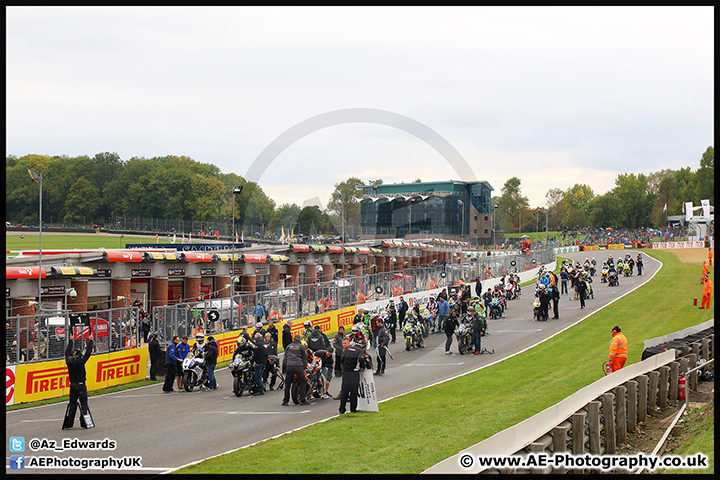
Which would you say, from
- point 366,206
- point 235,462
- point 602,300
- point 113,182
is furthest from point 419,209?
point 235,462

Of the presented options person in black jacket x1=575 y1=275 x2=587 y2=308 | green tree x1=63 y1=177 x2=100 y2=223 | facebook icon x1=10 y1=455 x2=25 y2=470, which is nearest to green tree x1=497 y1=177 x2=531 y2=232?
green tree x1=63 y1=177 x2=100 y2=223

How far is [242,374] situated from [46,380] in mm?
5836

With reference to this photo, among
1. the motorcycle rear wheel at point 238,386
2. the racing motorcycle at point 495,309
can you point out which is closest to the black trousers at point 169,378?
the motorcycle rear wheel at point 238,386

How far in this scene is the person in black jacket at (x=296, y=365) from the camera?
1644 cm

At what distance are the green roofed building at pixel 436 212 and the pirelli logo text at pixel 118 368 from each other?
90.0 meters

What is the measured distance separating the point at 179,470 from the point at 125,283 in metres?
28.0

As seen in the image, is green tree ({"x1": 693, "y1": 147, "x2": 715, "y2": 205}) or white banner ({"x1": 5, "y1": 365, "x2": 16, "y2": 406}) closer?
white banner ({"x1": 5, "y1": 365, "x2": 16, "y2": 406})

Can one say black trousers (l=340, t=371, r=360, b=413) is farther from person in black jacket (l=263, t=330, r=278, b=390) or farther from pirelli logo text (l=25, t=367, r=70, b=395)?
pirelli logo text (l=25, t=367, r=70, b=395)

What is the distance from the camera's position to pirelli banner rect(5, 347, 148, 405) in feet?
59.7

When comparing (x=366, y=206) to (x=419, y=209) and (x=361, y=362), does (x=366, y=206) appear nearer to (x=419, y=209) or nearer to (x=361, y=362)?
(x=419, y=209)

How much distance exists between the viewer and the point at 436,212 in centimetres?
11975

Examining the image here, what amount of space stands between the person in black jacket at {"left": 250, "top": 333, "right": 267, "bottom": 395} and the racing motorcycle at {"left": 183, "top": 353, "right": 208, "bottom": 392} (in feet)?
6.89

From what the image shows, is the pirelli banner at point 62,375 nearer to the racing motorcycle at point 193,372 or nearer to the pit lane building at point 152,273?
the racing motorcycle at point 193,372

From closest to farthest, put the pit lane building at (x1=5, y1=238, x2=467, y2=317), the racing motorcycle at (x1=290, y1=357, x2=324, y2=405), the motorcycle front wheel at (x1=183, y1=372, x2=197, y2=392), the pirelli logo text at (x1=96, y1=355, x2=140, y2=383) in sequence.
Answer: the racing motorcycle at (x1=290, y1=357, x2=324, y2=405)
the motorcycle front wheel at (x1=183, y1=372, x2=197, y2=392)
the pirelli logo text at (x1=96, y1=355, x2=140, y2=383)
the pit lane building at (x1=5, y1=238, x2=467, y2=317)
